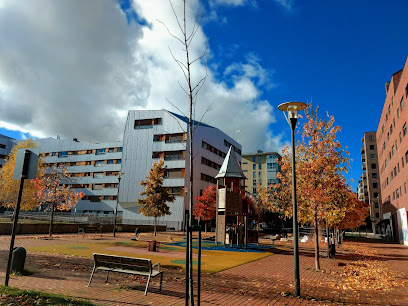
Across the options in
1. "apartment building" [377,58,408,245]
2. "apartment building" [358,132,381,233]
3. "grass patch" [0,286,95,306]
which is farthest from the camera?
"apartment building" [358,132,381,233]

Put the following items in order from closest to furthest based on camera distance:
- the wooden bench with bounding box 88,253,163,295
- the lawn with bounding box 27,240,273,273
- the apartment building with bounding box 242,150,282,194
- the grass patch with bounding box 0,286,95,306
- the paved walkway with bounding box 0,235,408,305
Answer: the grass patch with bounding box 0,286,95,306 → the paved walkway with bounding box 0,235,408,305 → the wooden bench with bounding box 88,253,163,295 → the lawn with bounding box 27,240,273,273 → the apartment building with bounding box 242,150,282,194

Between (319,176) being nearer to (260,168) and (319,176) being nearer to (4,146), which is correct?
(4,146)

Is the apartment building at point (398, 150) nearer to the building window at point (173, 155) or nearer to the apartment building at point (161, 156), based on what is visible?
the apartment building at point (161, 156)

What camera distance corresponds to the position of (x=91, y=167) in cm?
6700

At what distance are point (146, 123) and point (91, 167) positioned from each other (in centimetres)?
1945

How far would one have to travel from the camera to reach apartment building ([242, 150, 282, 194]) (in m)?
104

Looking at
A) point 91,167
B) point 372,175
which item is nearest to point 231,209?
point 91,167

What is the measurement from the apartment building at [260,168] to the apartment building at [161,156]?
5032cm

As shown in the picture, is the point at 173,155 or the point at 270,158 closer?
the point at 173,155

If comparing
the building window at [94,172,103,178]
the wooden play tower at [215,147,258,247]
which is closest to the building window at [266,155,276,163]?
the building window at [94,172,103,178]

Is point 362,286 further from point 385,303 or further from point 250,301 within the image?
point 250,301

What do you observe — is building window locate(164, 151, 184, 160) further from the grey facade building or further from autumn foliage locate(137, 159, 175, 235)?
autumn foliage locate(137, 159, 175, 235)

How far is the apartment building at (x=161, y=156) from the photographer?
172 feet

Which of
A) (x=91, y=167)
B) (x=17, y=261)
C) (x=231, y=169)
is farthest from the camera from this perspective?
(x=91, y=167)
